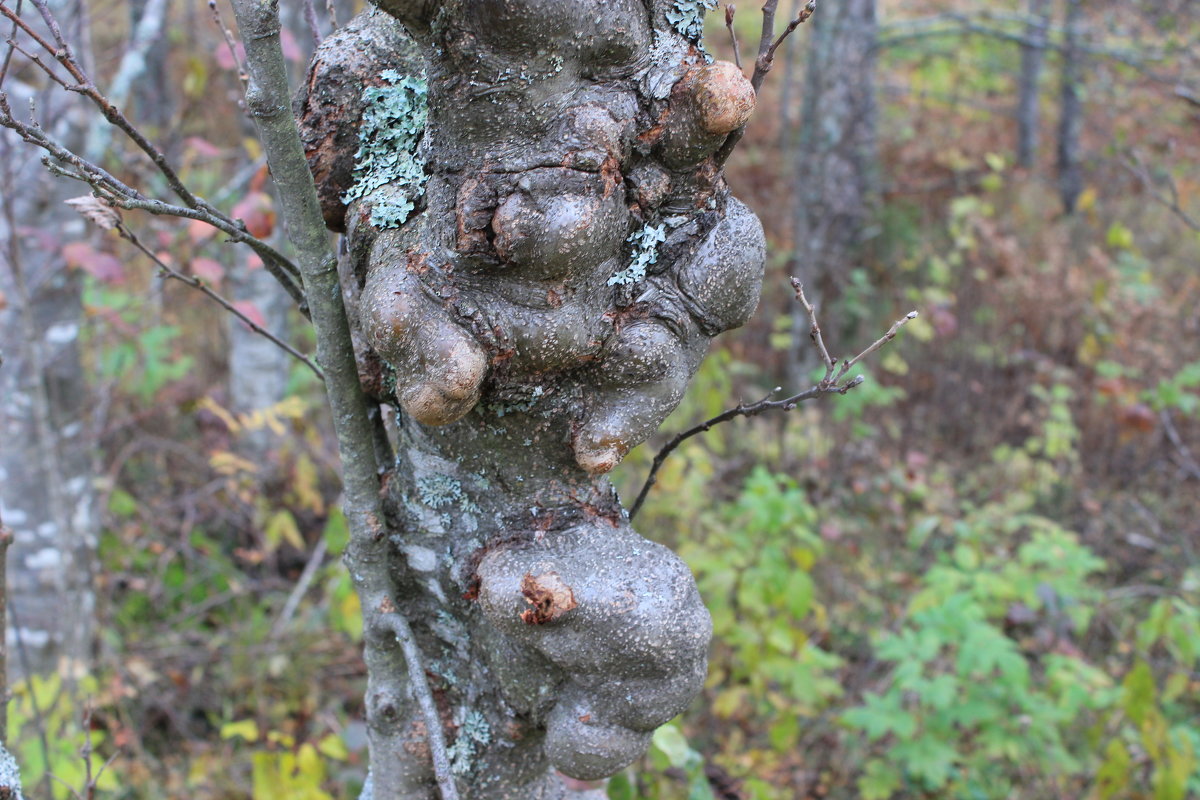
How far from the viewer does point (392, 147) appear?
3.25ft

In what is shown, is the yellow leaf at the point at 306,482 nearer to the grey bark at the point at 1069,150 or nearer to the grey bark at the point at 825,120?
the grey bark at the point at 825,120

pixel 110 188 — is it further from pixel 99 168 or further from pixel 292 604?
pixel 292 604

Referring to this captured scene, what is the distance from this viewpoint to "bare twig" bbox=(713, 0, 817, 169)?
93cm

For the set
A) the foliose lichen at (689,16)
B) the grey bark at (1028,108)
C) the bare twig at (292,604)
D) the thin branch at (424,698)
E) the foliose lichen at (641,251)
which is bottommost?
the bare twig at (292,604)

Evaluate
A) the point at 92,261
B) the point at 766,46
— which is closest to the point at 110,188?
the point at 766,46

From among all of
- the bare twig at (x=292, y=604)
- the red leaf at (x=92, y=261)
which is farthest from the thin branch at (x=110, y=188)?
the bare twig at (x=292, y=604)

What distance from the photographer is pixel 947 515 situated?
3.74 m

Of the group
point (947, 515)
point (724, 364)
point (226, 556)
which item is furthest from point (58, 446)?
point (947, 515)

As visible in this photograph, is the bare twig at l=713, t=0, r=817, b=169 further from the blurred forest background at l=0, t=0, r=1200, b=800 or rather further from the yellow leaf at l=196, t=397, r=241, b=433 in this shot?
the yellow leaf at l=196, t=397, r=241, b=433

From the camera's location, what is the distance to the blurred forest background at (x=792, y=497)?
2.40m

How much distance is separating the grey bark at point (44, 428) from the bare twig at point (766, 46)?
2.00m

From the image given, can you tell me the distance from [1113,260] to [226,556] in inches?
227

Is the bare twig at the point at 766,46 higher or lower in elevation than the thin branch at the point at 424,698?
higher

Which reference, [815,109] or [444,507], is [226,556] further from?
[815,109]
